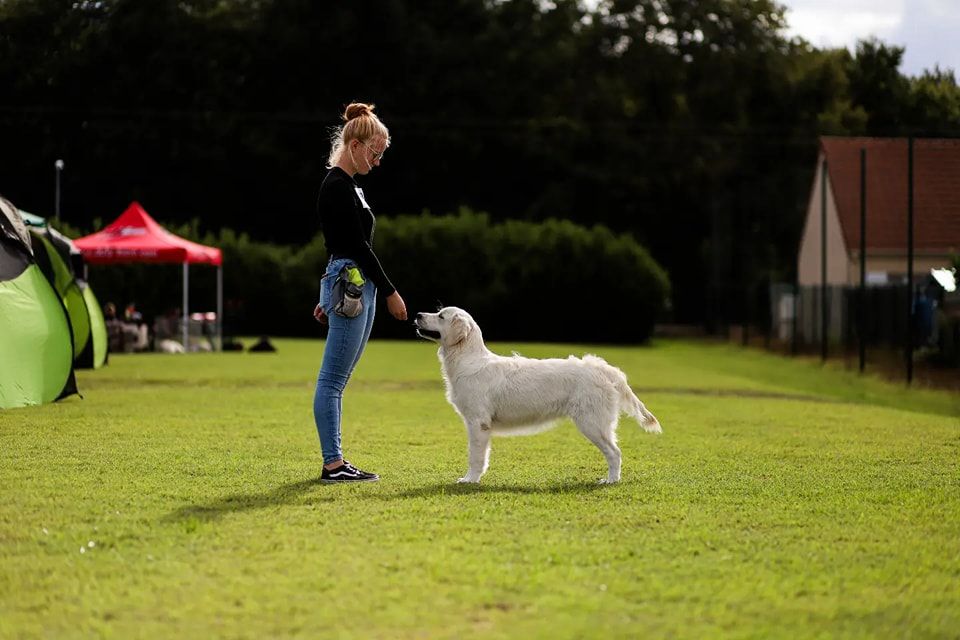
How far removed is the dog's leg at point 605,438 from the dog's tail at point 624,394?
0.28 m

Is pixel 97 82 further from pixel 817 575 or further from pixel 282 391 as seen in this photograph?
pixel 817 575

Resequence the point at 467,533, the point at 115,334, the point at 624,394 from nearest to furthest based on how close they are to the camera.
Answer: the point at 467,533
the point at 624,394
the point at 115,334

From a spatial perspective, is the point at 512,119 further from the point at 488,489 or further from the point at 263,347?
the point at 488,489

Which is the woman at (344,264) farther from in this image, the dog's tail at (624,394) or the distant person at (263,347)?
the distant person at (263,347)

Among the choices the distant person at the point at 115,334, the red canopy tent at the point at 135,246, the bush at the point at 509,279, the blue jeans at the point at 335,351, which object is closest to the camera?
the blue jeans at the point at 335,351

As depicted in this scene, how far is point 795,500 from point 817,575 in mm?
2469

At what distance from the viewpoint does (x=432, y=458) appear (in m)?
11.0

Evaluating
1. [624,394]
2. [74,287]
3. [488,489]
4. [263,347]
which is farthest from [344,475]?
[263,347]

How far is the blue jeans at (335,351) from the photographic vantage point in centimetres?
914

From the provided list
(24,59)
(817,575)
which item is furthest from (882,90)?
(817,575)

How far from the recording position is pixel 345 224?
29.9 feet

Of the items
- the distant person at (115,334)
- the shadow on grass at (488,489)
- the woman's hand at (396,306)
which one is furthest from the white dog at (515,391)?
the distant person at (115,334)

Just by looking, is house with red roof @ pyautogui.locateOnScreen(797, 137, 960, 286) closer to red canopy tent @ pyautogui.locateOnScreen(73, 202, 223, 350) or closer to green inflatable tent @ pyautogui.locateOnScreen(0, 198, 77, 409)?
red canopy tent @ pyautogui.locateOnScreen(73, 202, 223, 350)

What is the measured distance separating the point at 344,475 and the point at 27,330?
310 inches
